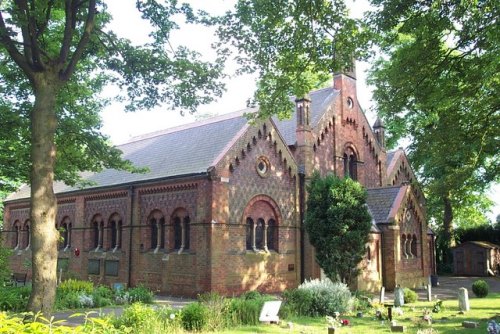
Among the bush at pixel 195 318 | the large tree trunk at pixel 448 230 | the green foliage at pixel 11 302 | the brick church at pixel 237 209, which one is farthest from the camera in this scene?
the large tree trunk at pixel 448 230

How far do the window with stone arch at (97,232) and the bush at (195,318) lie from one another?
16.8m

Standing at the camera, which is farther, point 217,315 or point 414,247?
point 414,247

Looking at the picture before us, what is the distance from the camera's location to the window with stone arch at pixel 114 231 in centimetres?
2781

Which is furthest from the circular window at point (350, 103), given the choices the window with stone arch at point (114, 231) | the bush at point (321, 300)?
the bush at point (321, 300)

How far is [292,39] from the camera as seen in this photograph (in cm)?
1496

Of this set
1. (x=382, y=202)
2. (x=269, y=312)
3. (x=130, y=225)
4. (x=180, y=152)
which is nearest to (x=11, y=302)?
(x=130, y=225)

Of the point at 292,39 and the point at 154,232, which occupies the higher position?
the point at 292,39

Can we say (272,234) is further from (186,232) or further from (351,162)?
(351,162)

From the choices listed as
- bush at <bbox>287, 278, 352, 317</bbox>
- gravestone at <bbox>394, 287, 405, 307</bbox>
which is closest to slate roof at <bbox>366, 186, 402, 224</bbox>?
gravestone at <bbox>394, 287, 405, 307</bbox>

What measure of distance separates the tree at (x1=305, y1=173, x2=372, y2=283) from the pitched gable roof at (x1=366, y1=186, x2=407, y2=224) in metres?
7.37

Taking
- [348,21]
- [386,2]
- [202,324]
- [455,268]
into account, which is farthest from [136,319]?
[455,268]

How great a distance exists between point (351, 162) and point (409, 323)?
17327 mm

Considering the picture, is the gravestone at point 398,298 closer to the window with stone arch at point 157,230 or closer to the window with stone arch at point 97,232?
the window with stone arch at point 157,230

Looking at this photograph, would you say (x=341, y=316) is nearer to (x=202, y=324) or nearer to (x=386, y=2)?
(x=202, y=324)
